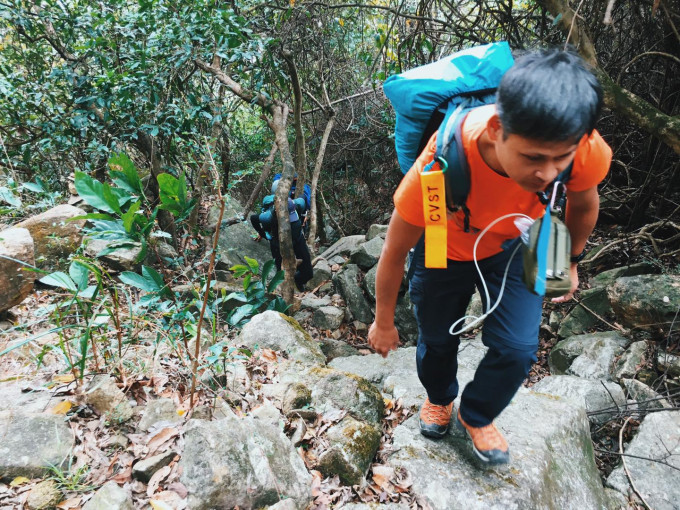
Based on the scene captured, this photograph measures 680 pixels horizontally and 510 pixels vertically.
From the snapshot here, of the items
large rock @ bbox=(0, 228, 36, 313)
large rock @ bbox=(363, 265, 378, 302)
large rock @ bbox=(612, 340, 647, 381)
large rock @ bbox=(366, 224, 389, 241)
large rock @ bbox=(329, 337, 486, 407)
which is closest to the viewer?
large rock @ bbox=(329, 337, 486, 407)

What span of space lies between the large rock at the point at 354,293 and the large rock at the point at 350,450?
398cm

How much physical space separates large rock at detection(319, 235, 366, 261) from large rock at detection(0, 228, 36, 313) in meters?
4.86

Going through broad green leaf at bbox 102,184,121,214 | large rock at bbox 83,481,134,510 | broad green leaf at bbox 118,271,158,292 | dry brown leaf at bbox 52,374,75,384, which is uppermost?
broad green leaf at bbox 102,184,121,214

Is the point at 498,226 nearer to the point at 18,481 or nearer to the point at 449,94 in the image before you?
the point at 449,94

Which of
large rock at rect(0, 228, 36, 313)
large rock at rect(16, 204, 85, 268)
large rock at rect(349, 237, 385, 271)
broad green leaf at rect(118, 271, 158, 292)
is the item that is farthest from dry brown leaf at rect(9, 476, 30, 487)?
large rock at rect(349, 237, 385, 271)

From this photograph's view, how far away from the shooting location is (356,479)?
178cm

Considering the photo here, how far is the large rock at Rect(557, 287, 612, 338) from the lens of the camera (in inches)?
162

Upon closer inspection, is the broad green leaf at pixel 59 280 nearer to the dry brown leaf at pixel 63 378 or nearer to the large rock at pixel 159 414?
the dry brown leaf at pixel 63 378

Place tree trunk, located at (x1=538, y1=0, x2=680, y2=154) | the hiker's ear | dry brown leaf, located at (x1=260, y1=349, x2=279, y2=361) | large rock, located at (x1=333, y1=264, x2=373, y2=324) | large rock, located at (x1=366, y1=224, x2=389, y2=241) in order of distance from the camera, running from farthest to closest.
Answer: large rock, located at (x1=366, y1=224, x2=389, y2=241) < large rock, located at (x1=333, y1=264, x2=373, y2=324) < dry brown leaf, located at (x1=260, y1=349, x2=279, y2=361) < tree trunk, located at (x1=538, y1=0, x2=680, y2=154) < the hiker's ear

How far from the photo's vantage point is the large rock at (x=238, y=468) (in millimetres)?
1473

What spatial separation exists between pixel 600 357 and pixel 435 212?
3.17 m

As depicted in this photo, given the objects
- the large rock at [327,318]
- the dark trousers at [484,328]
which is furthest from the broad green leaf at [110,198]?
the large rock at [327,318]

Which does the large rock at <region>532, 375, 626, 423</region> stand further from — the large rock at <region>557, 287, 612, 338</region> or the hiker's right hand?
the hiker's right hand

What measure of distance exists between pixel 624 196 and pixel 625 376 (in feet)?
9.17
